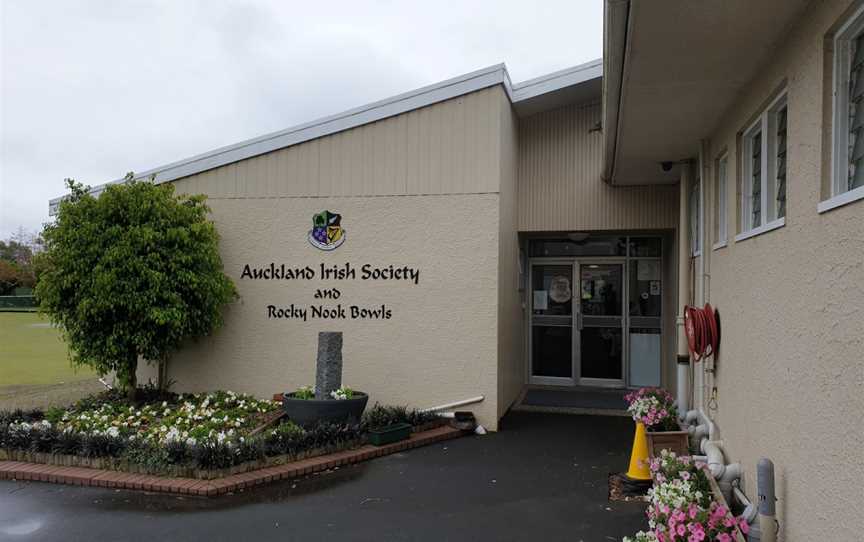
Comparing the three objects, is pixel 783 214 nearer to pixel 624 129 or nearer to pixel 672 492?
pixel 672 492

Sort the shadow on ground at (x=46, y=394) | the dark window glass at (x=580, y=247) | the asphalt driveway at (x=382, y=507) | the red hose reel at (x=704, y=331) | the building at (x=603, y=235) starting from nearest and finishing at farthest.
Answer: the building at (x=603, y=235)
the asphalt driveway at (x=382, y=507)
the red hose reel at (x=704, y=331)
the shadow on ground at (x=46, y=394)
the dark window glass at (x=580, y=247)

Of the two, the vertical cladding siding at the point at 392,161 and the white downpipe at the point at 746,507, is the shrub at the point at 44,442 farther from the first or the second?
the white downpipe at the point at 746,507

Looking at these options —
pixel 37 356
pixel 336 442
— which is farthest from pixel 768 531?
pixel 37 356

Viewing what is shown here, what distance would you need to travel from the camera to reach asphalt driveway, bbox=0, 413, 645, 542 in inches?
200

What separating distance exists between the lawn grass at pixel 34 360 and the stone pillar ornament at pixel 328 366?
11.7ft

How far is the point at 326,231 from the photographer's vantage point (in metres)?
9.23

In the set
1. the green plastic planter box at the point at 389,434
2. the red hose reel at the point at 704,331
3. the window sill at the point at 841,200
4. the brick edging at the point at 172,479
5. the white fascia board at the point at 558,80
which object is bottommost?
the brick edging at the point at 172,479

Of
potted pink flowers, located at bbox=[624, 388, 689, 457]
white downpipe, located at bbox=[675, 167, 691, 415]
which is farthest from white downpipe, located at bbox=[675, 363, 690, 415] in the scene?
potted pink flowers, located at bbox=[624, 388, 689, 457]

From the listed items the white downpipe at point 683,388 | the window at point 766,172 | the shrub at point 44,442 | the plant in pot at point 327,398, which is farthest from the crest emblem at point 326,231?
the window at point 766,172

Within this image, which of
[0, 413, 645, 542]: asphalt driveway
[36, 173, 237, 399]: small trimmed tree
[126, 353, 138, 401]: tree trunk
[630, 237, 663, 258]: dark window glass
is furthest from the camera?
[630, 237, 663, 258]: dark window glass

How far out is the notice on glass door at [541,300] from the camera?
11.7m

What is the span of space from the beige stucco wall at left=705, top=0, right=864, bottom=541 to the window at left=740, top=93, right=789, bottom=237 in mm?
133

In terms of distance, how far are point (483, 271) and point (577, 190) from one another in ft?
8.27

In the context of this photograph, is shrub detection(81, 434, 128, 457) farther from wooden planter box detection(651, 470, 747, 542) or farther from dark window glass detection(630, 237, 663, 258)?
dark window glass detection(630, 237, 663, 258)
